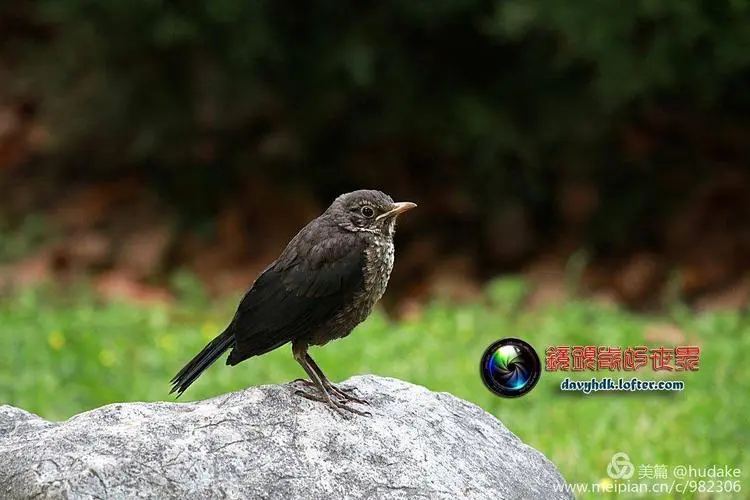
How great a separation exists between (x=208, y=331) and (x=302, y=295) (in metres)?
3.47

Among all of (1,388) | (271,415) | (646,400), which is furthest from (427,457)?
(1,388)

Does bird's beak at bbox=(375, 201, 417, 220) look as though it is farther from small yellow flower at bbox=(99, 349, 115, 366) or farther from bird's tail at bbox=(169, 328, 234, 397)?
small yellow flower at bbox=(99, 349, 115, 366)

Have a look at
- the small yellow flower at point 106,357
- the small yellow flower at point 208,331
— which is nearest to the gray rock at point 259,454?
the small yellow flower at point 106,357

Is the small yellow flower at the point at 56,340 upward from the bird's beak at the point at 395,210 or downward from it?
upward

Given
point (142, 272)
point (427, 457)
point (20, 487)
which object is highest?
point (142, 272)

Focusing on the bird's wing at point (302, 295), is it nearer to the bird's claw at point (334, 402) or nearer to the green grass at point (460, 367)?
the bird's claw at point (334, 402)

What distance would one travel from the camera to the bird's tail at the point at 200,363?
141 inches

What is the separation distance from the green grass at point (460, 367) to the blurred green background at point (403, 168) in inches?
1.3

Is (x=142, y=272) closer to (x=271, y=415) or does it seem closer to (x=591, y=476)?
(x=591, y=476)

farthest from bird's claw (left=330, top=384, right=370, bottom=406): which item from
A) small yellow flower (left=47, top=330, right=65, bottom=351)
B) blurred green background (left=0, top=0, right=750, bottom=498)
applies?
small yellow flower (left=47, top=330, right=65, bottom=351)

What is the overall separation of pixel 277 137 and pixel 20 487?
5541 mm

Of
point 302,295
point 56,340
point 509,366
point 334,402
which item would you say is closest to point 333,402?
point 334,402

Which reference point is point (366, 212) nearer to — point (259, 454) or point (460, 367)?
point (259, 454)

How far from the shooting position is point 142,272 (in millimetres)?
8469
